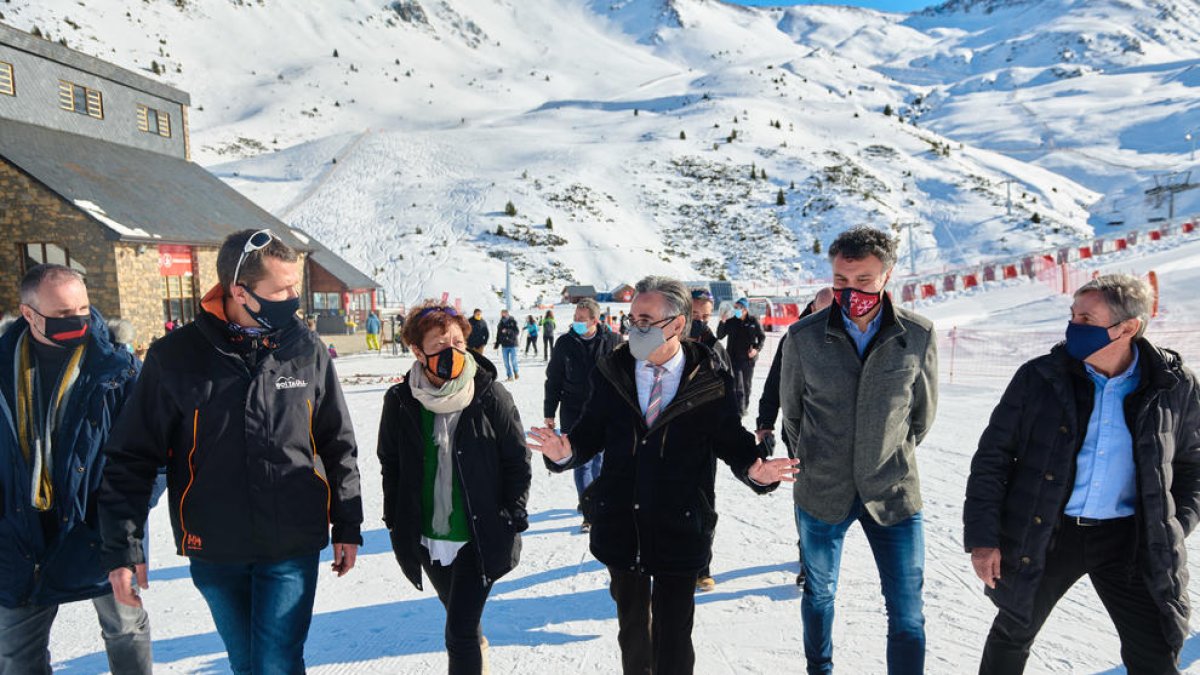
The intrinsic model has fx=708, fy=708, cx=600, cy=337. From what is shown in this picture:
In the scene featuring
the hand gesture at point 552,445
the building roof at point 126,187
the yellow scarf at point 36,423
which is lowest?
the hand gesture at point 552,445

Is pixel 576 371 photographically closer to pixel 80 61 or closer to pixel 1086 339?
pixel 1086 339

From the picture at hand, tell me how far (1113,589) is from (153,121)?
107 ft

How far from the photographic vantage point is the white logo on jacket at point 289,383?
2.62 m

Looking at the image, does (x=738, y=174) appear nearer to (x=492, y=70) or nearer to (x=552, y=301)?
(x=552, y=301)

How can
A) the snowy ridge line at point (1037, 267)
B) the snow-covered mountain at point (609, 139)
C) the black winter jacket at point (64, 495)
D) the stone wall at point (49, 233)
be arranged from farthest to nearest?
the snow-covered mountain at point (609, 139)
the snowy ridge line at point (1037, 267)
the stone wall at point (49, 233)
the black winter jacket at point (64, 495)

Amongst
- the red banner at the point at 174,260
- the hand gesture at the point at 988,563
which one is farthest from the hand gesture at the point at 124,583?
the red banner at the point at 174,260

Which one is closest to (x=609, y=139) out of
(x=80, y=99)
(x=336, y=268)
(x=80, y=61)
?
(x=336, y=268)

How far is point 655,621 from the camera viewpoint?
119 inches

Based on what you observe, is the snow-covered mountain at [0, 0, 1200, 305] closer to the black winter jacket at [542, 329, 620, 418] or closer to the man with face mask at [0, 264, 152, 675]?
the black winter jacket at [542, 329, 620, 418]

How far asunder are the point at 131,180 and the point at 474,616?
25551mm

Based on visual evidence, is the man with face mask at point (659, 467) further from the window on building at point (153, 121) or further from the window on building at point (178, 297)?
the window on building at point (153, 121)

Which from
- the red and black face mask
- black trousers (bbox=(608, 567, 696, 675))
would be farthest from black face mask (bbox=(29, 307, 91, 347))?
the red and black face mask

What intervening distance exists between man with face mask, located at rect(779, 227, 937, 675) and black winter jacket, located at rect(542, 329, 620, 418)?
2791 millimetres

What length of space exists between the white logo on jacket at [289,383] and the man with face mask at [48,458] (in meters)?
0.86
